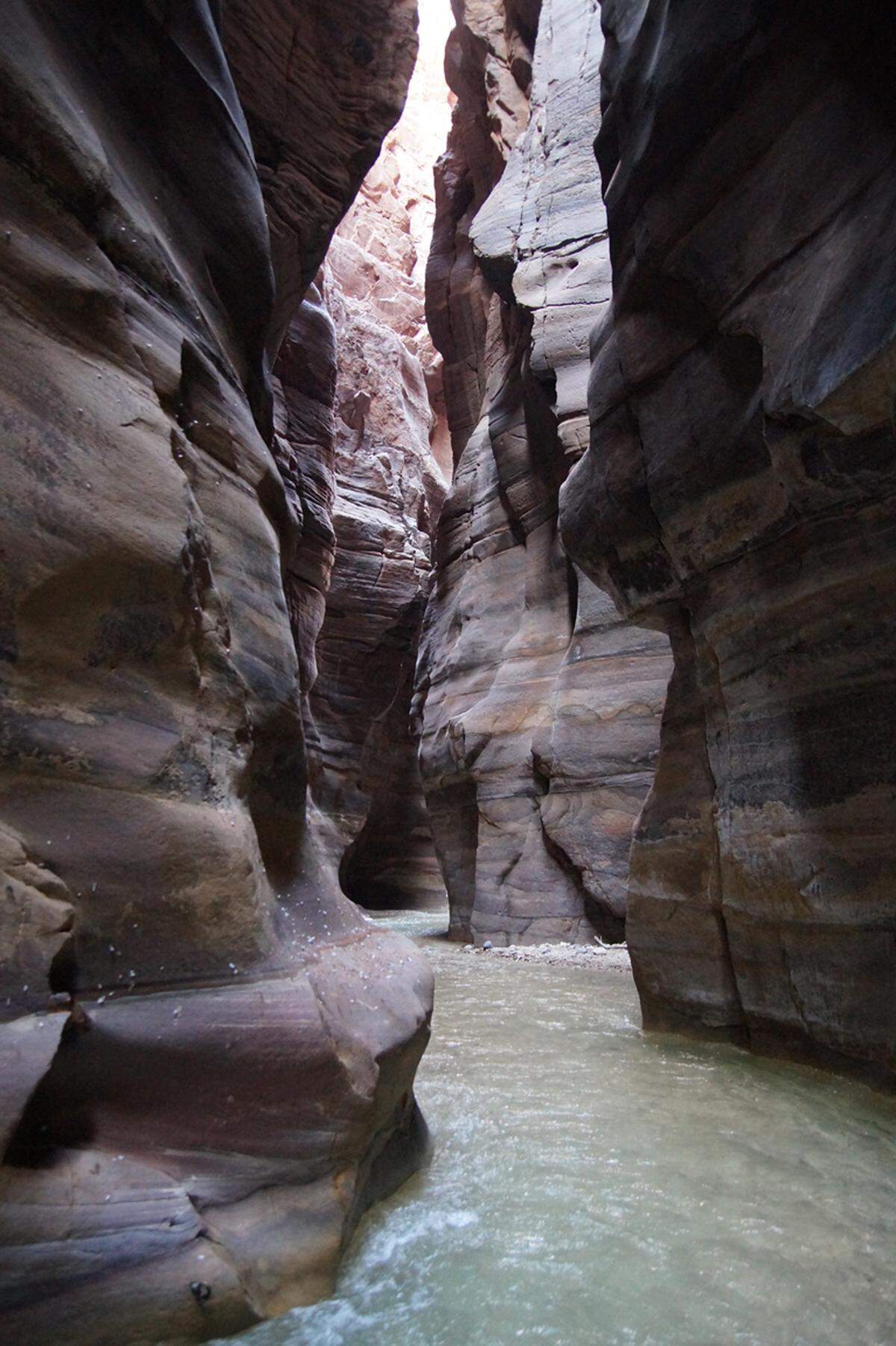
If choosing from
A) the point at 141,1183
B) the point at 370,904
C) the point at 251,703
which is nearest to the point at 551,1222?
the point at 141,1183

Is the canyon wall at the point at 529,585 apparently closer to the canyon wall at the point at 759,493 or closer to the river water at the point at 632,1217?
the canyon wall at the point at 759,493

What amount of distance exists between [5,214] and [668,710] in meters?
4.84

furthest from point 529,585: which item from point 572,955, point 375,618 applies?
point 375,618

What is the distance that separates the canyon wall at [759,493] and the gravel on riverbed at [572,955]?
139 inches

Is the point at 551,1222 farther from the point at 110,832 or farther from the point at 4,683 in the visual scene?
the point at 4,683

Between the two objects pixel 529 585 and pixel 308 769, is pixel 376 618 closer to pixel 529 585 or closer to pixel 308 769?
pixel 529 585

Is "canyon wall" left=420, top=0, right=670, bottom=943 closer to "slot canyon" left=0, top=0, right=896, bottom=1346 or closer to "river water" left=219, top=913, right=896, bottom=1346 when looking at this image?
"slot canyon" left=0, top=0, right=896, bottom=1346

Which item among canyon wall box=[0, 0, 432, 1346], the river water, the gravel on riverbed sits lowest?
the gravel on riverbed

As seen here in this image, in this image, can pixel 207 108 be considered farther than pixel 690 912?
No

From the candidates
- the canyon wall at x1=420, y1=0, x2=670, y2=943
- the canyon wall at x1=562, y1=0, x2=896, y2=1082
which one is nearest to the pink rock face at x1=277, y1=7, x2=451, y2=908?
the canyon wall at x1=420, y1=0, x2=670, y2=943

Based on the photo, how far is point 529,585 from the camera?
44.1 feet

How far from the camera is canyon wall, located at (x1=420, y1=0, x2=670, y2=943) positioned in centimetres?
1050

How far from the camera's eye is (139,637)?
262 centimetres

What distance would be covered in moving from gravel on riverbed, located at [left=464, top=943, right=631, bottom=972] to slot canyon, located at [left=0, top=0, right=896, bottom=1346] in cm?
85
